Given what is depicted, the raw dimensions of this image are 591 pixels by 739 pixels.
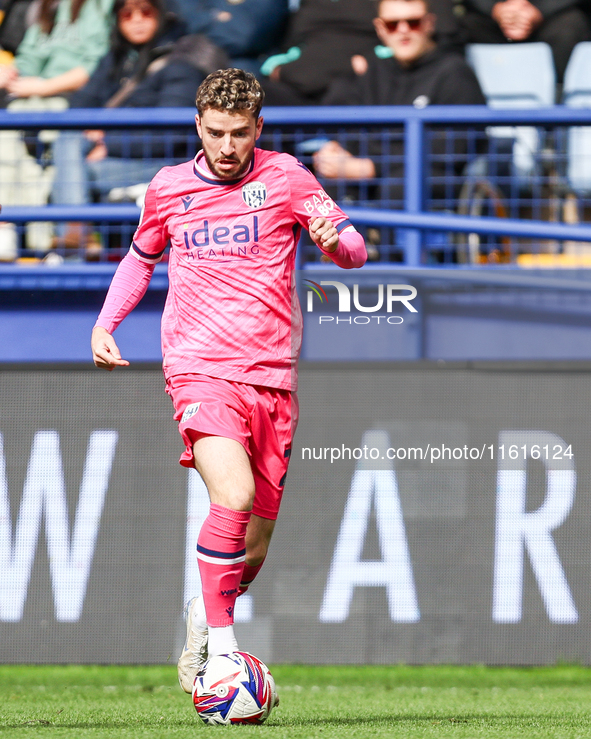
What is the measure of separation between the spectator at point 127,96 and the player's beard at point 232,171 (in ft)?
6.93

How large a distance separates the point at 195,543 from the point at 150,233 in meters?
1.83

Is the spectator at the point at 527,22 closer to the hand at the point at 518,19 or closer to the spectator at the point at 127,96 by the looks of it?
the hand at the point at 518,19

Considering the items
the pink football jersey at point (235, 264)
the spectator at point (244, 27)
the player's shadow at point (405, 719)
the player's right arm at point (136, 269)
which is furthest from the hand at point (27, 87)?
the player's shadow at point (405, 719)

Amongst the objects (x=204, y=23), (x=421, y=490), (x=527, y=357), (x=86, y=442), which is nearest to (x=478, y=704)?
(x=421, y=490)

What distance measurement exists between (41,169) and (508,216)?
96.9 inches

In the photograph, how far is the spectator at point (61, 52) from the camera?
719cm

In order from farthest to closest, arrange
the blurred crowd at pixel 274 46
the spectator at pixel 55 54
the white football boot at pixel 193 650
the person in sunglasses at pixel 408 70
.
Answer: the spectator at pixel 55 54
the blurred crowd at pixel 274 46
the person in sunglasses at pixel 408 70
the white football boot at pixel 193 650

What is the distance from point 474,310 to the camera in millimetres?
4988

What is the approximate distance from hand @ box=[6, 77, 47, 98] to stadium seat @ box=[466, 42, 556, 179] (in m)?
2.79

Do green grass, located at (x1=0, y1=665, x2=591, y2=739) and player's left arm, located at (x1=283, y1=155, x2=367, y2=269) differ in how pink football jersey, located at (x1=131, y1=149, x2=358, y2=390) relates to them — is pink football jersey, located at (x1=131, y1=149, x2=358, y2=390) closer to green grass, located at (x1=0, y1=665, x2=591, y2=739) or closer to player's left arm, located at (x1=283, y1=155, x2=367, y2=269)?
player's left arm, located at (x1=283, y1=155, x2=367, y2=269)

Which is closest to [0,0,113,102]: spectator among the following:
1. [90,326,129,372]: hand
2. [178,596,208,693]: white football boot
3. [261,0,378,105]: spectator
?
[261,0,378,105]: spectator

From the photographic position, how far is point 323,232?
320 centimetres

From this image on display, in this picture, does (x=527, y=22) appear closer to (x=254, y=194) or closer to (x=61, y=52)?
(x=61, y=52)

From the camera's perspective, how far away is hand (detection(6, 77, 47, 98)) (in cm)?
718
